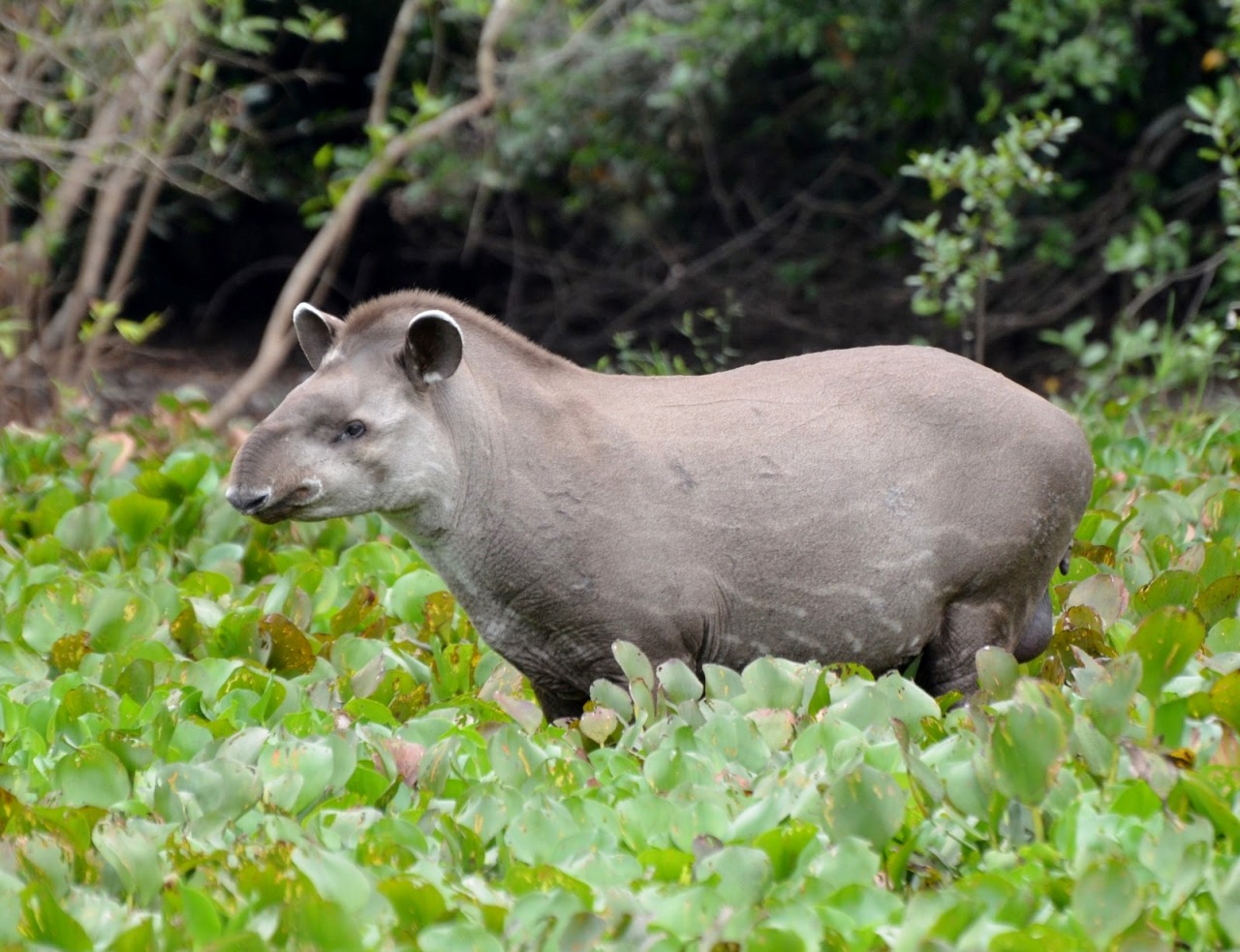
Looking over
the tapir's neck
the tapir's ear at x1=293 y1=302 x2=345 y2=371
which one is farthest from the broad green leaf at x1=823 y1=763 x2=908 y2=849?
the tapir's ear at x1=293 y1=302 x2=345 y2=371

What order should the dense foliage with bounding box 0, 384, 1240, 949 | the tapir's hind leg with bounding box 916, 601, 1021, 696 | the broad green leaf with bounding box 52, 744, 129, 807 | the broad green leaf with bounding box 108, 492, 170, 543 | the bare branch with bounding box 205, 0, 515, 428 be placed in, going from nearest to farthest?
1. the dense foliage with bounding box 0, 384, 1240, 949
2. the broad green leaf with bounding box 52, 744, 129, 807
3. the tapir's hind leg with bounding box 916, 601, 1021, 696
4. the broad green leaf with bounding box 108, 492, 170, 543
5. the bare branch with bounding box 205, 0, 515, 428

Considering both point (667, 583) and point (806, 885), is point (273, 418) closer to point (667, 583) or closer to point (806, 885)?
point (667, 583)

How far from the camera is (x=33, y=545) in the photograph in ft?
19.2

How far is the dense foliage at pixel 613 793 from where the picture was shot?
2.83m

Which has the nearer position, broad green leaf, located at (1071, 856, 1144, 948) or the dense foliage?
broad green leaf, located at (1071, 856, 1144, 948)

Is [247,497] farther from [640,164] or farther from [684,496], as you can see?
[640,164]

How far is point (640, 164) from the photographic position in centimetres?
1121

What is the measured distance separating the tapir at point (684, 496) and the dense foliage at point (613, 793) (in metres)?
0.19

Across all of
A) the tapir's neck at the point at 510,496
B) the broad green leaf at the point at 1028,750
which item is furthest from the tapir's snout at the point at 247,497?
the broad green leaf at the point at 1028,750

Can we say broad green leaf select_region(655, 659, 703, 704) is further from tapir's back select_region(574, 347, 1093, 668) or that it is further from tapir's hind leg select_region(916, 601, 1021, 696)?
tapir's hind leg select_region(916, 601, 1021, 696)

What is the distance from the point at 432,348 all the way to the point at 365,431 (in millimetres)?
240

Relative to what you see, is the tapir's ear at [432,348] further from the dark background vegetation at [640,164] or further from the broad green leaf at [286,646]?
the dark background vegetation at [640,164]

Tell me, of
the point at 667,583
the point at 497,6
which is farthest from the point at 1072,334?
the point at 667,583

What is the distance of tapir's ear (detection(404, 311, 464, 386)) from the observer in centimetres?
409
